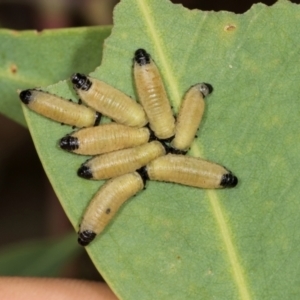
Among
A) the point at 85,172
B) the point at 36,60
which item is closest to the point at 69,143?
the point at 85,172

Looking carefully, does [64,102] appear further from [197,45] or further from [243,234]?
[243,234]

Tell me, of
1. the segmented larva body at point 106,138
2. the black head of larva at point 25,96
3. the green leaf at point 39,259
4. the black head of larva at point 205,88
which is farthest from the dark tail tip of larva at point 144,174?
the green leaf at point 39,259

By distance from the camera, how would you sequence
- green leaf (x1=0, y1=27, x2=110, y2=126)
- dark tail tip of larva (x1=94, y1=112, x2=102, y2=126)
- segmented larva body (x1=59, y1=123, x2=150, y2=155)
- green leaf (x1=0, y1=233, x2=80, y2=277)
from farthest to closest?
green leaf (x1=0, y1=233, x2=80, y2=277)
green leaf (x1=0, y1=27, x2=110, y2=126)
dark tail tip of larva (x1=94, y1=112, x2=102, y2=126)
segmented larva body (x1=59, y1=123, x2=150, y2=155)

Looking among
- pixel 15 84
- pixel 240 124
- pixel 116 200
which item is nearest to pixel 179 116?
pixel 240 124

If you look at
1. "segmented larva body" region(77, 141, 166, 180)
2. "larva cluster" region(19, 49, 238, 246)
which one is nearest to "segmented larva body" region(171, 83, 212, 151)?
"larva cluster" region(19, 49, 238, 246)

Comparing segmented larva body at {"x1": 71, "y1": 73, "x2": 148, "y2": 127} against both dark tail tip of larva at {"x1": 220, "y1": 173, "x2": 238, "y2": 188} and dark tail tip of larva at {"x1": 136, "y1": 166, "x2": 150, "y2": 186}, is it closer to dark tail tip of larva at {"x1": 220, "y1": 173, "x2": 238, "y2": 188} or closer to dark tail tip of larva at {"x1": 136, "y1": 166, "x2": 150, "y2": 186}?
dark tail tip of larva at {"x1": 136, "y1": 166, "x2": 150, "y2": 186}

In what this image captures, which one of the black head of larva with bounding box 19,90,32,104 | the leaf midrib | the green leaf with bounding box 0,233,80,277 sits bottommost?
the green leaf with bounding box 0,233,80,277

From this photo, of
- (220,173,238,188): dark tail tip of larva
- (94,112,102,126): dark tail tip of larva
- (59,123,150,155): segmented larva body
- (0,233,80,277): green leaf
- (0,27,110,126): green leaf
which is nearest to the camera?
(220,173,238,188): dark tail tip of larva

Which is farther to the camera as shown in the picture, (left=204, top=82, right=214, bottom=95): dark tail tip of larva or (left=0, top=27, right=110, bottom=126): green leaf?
(left=0, top=27, right=110, bottom=126): green leaf

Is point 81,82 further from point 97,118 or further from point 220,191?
point 220,191
